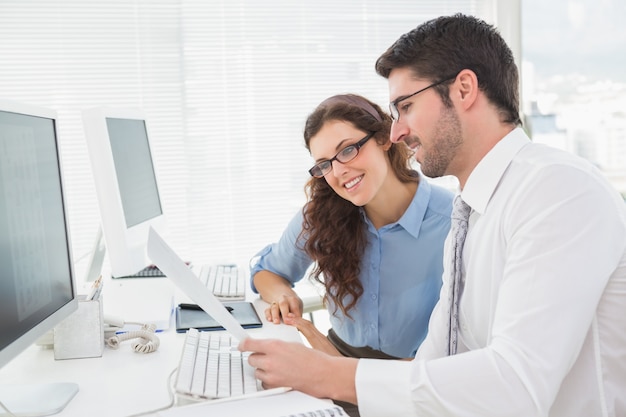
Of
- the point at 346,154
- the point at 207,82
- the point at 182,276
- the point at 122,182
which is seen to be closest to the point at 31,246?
the point at 182,276

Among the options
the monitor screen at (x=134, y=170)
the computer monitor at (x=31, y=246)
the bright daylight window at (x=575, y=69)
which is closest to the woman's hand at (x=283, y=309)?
the monitor screen at (x=134, y=170)

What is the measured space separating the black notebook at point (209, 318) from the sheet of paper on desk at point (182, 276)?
405 mm

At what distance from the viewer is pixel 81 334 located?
1.39 metres

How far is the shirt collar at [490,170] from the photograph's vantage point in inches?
51.4

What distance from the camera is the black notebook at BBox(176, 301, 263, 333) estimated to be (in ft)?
5.32

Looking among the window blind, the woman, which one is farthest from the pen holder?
the window blind

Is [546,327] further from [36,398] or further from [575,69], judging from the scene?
[575,69]

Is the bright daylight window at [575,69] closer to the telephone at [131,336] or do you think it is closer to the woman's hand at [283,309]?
the woman's hand at [283,309]

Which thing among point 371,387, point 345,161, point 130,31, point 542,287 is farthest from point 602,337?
point 130,31

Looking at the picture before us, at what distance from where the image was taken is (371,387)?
1099 mm

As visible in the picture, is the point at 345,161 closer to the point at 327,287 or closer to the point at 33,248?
the point at 327,287

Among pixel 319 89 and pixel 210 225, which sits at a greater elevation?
pixel 319 89

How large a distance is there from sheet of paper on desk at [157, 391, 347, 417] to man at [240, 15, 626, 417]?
4 cm

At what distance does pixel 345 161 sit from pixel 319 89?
1608 mm
